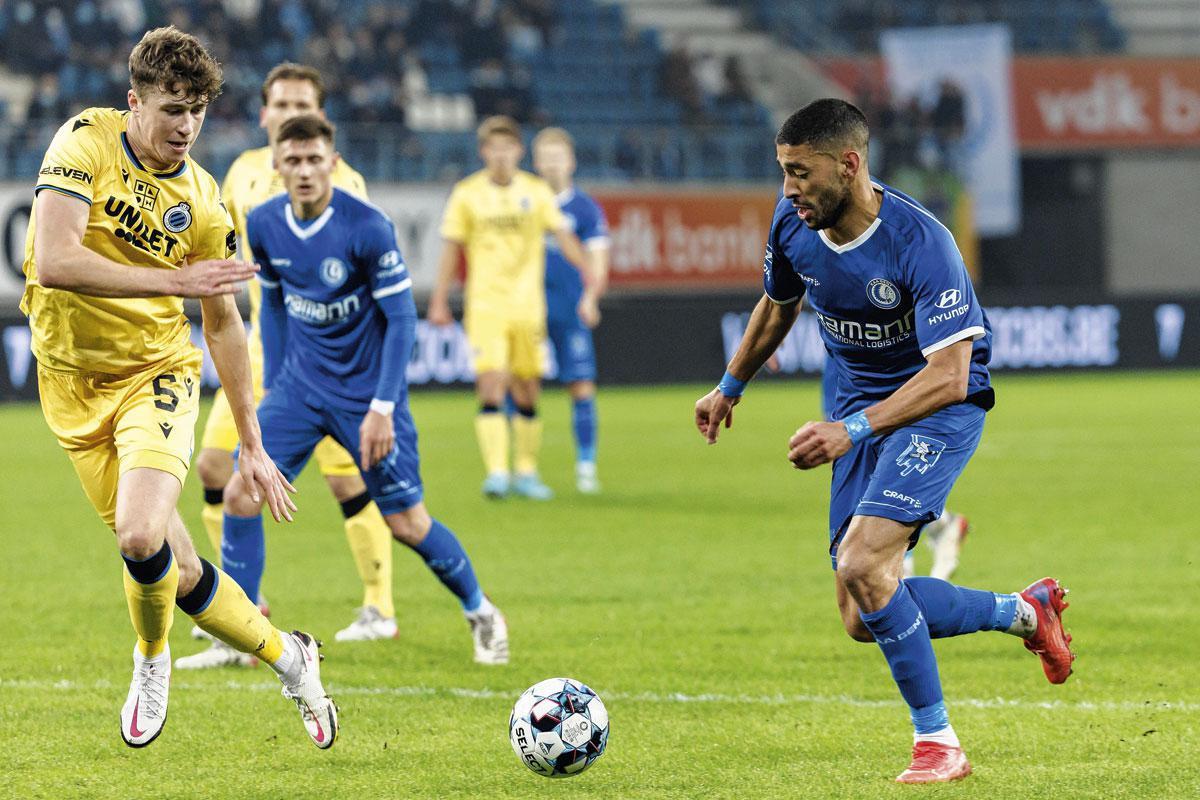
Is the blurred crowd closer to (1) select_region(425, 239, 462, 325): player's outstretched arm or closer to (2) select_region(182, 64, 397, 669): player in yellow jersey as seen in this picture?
(1) select_region(425, 239, 462, 325): player's outstretched arm

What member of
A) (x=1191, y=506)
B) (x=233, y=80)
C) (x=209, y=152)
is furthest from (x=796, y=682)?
(x=233, y=80)

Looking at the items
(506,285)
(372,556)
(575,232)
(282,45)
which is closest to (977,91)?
Answer: (282,45)

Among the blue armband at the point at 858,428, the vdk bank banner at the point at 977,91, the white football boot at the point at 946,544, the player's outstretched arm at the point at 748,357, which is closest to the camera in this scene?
the blue armband at the point at 858,428

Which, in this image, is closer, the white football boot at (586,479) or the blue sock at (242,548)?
the blue sock at (242,548)

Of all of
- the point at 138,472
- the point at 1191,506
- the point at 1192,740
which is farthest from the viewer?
the point at 1191,506

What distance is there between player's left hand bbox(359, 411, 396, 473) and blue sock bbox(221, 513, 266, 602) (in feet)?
2.11

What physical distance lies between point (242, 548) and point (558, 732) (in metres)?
2.31

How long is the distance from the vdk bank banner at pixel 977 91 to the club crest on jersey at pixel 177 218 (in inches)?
823

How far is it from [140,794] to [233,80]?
20186mm

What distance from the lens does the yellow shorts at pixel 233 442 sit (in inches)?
281

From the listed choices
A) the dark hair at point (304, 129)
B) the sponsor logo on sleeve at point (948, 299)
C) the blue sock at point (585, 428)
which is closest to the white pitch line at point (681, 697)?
the sponsor logo on sleeve at point (948, 299)

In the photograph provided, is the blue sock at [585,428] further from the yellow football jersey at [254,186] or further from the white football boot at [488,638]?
the white football boot at [488,638]

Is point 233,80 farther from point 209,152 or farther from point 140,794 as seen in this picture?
point 140,794

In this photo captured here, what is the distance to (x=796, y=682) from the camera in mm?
6355
